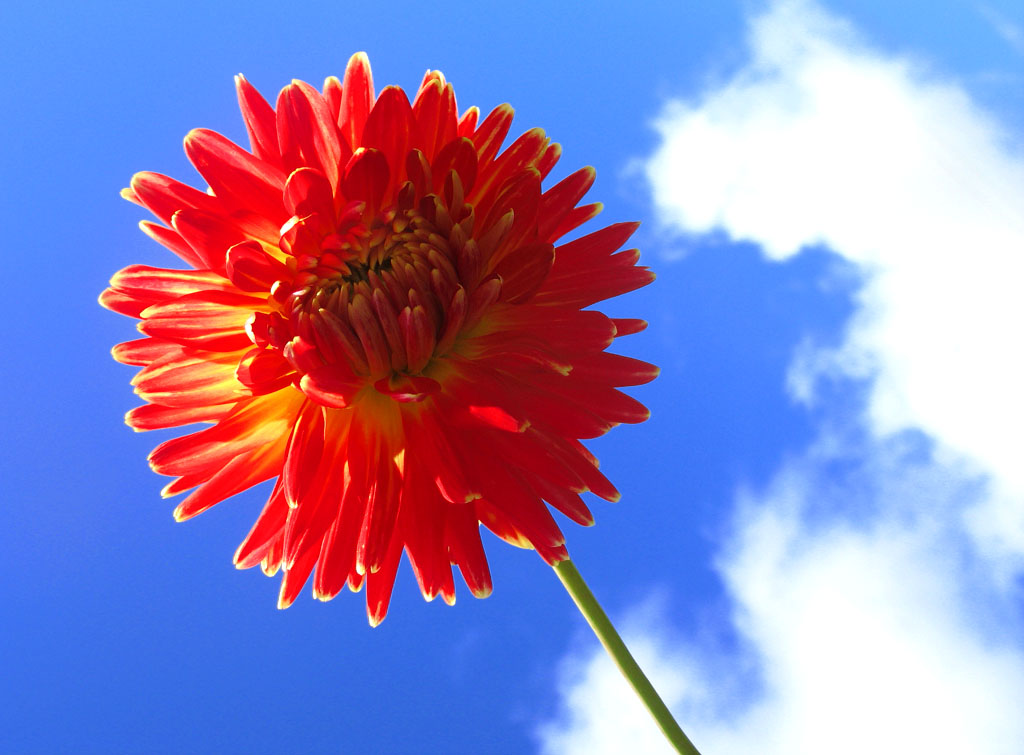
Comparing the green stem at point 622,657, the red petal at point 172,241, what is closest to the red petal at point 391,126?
the red petal at point 172,241

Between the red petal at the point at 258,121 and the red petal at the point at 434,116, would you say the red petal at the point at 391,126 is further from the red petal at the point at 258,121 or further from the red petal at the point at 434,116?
the red petal at the point at 258,121

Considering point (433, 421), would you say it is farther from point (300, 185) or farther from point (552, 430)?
point (300, 185)

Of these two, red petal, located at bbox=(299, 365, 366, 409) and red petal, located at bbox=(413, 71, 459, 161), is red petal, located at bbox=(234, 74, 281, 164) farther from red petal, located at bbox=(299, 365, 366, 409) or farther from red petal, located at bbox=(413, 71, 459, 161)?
red petal, located at bbox=(299, 365, 366, 409)

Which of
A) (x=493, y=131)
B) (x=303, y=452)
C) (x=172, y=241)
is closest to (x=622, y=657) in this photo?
(x=303, y=452)

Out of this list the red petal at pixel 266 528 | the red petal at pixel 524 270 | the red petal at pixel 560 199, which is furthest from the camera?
the red petal at pixel 560 199

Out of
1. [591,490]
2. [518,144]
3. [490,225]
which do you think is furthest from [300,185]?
[591,490]

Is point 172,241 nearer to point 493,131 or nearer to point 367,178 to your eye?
point 367,178

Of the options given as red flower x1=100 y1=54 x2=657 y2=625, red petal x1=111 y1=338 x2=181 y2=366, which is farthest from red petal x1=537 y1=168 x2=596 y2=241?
red petal x1=111 y1=338 x2=181 y2=366

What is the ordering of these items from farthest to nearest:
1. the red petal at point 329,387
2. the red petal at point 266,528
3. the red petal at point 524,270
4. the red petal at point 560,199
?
the red petal at point 560,199 < the red petal at point 266,528 < the red petal at point 524,270 < the red petal at point 329,387
